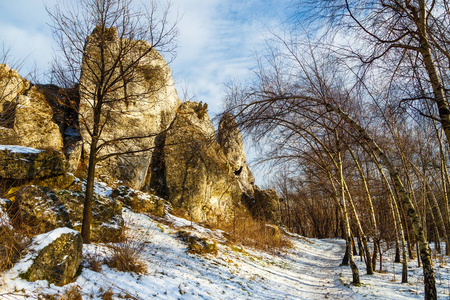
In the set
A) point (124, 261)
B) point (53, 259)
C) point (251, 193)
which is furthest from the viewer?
point (251, 193)

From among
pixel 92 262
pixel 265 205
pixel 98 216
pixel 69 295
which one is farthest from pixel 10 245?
pixel 265 205

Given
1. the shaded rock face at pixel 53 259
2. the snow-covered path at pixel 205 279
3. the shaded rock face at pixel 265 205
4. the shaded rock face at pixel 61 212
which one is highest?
the shaded rock face at pixel 265 205

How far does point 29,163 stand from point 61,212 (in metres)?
1.70

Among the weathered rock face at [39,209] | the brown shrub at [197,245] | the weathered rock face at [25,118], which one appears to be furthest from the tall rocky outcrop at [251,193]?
the weathered rock face at [39,209]

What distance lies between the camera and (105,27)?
21.1 feet


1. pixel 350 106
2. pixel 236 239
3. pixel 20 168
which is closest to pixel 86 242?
pixel 20 168

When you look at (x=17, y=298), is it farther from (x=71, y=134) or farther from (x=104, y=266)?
(x=71, y=134)

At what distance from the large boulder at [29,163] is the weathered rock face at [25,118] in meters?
3.21

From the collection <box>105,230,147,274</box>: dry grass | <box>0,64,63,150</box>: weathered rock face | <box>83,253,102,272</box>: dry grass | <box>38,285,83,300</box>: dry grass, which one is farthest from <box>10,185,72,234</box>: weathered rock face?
<box>0,64,63,150</box>: weathered rock face

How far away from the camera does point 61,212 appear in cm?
662

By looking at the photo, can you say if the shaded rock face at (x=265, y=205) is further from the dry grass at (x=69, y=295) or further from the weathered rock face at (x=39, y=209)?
the dry grass at (x=69, y=295)

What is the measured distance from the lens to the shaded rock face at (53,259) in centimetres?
392

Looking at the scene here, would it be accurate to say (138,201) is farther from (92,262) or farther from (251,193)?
(251,193)

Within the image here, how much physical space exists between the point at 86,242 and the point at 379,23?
7.62 m
